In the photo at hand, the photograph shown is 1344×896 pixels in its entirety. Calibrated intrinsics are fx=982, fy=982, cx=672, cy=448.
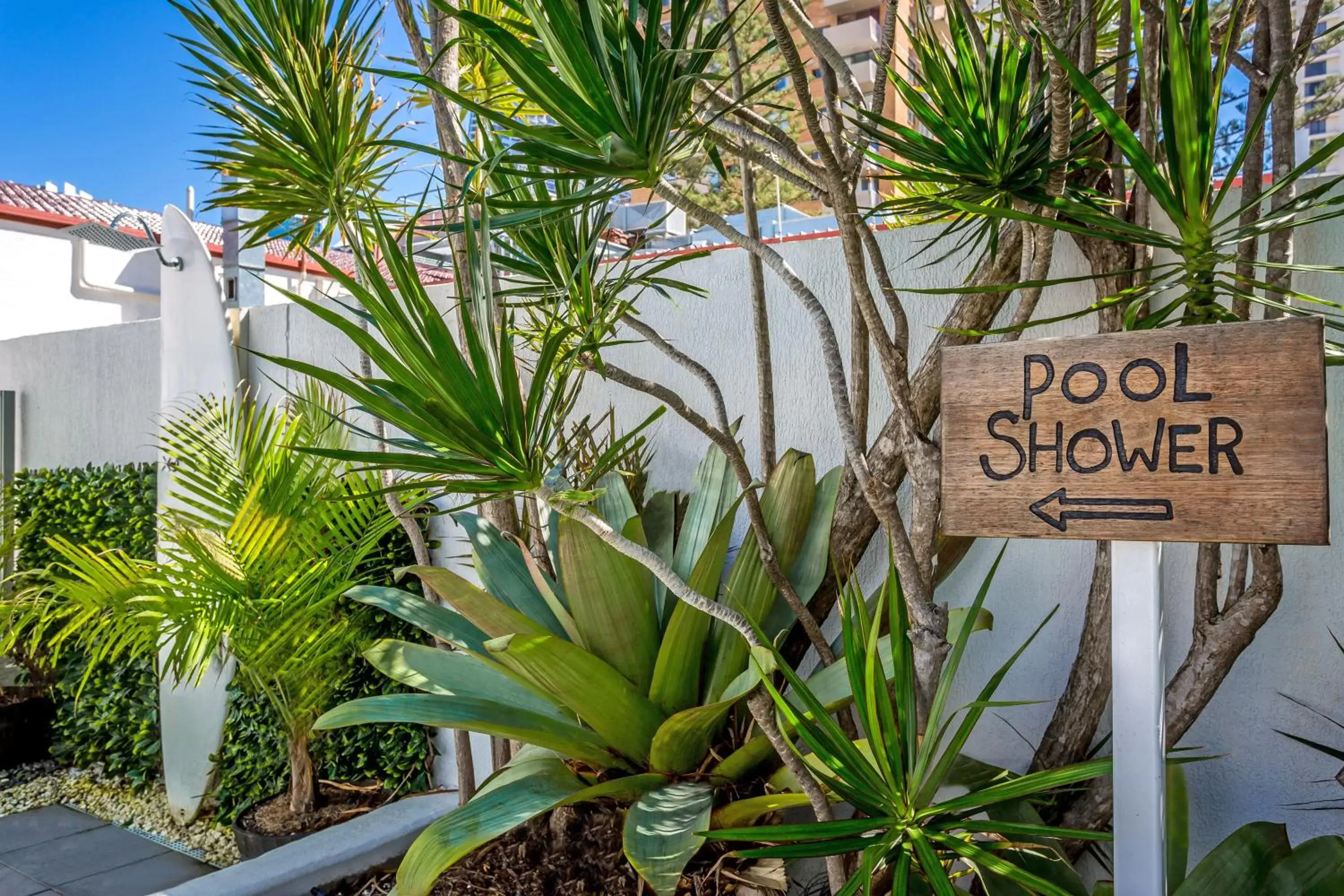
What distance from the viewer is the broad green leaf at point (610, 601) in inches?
77.9

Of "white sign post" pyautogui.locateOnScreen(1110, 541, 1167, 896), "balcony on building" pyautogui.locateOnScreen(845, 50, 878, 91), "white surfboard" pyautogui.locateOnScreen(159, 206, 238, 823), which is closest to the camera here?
"white sign post" pyautogui.locateOnScreen(1110, 541, 1167, 896)

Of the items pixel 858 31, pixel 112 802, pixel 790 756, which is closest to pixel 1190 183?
pixel 790 756

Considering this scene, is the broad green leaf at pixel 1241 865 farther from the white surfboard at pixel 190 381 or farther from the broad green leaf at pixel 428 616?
the white surfboard at pixel 190 381

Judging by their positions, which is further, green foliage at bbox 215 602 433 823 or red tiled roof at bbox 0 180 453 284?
red tiled roof at bbox 0 180 453 284

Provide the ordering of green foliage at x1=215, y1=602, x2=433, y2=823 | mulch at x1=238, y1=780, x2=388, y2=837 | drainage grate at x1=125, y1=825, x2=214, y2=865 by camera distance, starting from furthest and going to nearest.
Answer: drainage grate at x1=125, y1=825, x2=214, y2=865 → green foliage at x1=215, y1=602, x2=433, y2=823 → mulch at x1=238, y1=780, x2=388, y2=837

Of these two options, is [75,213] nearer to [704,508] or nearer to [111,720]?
[111,720]

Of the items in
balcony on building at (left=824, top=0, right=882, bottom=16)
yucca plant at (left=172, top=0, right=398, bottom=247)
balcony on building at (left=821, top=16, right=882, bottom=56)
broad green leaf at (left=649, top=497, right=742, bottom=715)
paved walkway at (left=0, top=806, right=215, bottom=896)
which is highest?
balcony on building at (left=824, top=0, right=882, bottom=16)

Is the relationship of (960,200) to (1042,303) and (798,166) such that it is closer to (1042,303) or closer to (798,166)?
(798,166)

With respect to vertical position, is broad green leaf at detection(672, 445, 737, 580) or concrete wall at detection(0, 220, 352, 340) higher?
concrete wall at detection(0, 220, 352, 340)

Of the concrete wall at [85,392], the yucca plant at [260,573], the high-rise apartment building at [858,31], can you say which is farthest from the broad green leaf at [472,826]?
the high-rise apartment building at [858,31]

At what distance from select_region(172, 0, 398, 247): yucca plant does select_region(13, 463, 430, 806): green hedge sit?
45.6 inches

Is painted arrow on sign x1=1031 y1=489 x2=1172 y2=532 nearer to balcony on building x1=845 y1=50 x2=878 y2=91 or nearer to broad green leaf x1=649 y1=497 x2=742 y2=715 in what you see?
broad green leaf x1=649 y1=497 x2=742 y2=715

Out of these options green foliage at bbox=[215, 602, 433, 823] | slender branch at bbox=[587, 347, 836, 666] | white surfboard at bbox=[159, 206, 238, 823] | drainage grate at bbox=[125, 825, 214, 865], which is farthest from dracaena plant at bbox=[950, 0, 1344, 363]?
drainage grate at bbox=[125, 825, 214, 865]

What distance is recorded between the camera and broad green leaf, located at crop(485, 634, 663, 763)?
1809mm
